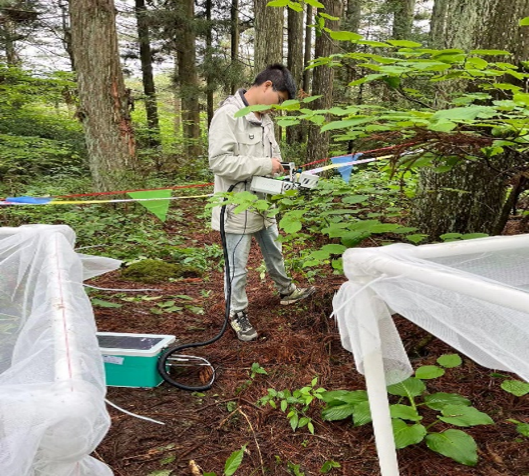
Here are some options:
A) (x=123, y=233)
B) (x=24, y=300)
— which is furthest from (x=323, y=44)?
(x=24, y=300)

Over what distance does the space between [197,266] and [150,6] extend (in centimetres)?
1012

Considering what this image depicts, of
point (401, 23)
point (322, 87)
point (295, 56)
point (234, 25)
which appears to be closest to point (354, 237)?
point (322, 87)

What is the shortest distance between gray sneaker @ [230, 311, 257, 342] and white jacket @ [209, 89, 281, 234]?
0.63 m

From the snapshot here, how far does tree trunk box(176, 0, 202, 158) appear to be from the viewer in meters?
10.3

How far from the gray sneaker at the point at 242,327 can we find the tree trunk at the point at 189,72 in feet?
27.8

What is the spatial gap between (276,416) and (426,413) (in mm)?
A: 737

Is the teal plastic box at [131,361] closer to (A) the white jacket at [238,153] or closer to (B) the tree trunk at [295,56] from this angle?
(A) the white jacket at [238,153]

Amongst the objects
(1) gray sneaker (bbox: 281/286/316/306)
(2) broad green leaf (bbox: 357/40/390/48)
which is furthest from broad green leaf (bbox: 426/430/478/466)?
(1) gray sneaker (bbox: 281/286/316/306)

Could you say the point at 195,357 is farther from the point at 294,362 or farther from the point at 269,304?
the point at 269,304

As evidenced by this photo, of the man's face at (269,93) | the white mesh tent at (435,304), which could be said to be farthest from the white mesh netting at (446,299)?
the man's face at (269,93)

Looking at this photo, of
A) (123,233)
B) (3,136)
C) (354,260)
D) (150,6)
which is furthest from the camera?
(150,6)

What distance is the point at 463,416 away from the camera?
168 centimetres

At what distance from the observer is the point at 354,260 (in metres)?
0.97

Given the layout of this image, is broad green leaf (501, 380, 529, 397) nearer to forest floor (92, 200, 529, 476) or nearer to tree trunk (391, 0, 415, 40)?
forest floor (92, 200, 529, 476)
